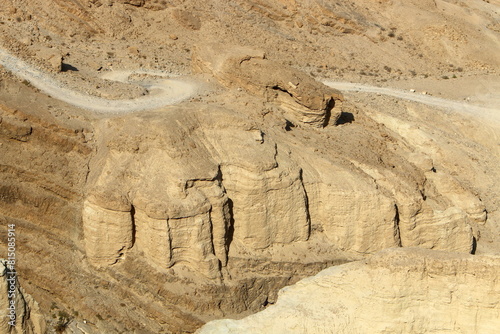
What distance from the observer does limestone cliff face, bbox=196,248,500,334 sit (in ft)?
61.0

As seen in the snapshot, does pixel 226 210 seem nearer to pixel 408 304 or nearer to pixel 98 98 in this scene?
Answer: pixel 408 304

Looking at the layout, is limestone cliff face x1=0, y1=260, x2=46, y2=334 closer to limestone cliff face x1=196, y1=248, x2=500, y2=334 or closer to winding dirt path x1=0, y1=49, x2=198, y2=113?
limestone cliff face x1=196, y1=248, x2=500, y2=334

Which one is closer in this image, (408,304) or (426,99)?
(408,304)

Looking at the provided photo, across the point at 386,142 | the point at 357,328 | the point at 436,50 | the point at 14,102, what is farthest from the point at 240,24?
the point at 357,328

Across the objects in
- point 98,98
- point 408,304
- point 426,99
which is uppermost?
point 408,304

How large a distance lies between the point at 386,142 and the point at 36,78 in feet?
52.2

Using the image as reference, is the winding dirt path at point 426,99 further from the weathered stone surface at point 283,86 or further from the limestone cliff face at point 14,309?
the limestone cliff face at point 14,309

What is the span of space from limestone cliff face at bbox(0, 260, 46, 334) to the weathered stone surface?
14198mm

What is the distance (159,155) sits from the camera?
77.2 feet

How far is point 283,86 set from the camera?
28875 millimetres

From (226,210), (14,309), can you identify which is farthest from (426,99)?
(14,309)

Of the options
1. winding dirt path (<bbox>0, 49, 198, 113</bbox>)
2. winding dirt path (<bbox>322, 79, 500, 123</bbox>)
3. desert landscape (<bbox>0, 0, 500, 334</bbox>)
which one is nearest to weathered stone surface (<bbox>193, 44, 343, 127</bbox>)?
desert landscape (<bbox>0, 0, 500, 334</bbox>)

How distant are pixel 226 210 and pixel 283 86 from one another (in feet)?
24.8

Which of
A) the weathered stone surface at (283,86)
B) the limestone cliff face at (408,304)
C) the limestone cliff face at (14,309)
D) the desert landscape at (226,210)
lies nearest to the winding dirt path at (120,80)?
the desert landscape at (226,210)
